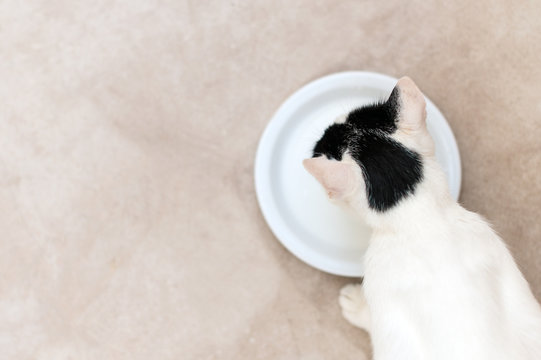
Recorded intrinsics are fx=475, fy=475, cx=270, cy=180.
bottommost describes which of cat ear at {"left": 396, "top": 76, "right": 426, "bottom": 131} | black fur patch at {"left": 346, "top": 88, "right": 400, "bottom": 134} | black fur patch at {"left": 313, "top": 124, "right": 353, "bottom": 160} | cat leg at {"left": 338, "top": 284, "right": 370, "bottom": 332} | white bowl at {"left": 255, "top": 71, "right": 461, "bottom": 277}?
cat leg at {"left": 338, "top": 284, "right": 370, "bottom": 332}

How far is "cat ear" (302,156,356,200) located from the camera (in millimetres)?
1134

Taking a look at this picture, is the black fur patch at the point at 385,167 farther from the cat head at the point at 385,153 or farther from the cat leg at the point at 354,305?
the cat leg at the point at 354,305

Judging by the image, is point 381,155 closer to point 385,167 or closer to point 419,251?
point 385,167

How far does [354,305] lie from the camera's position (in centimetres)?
171

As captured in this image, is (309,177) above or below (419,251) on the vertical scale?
below

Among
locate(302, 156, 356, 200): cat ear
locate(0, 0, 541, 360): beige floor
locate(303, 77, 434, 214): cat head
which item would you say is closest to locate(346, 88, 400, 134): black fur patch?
locate(303, 77, 434, 214): cat head

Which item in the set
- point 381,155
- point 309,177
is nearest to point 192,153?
point 309,177

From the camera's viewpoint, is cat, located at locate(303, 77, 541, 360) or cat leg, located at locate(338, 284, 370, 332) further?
cat leg, located at locate(338, 284, 370, 332)

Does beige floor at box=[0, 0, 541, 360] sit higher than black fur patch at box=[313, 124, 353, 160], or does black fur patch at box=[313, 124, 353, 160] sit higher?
black fur patch at box=[313, 124, 353, 160]

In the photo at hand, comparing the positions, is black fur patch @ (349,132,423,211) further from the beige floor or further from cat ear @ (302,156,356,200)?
the beige floor

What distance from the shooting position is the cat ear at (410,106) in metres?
1.20

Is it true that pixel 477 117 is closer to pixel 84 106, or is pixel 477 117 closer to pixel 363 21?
pixel 363 21

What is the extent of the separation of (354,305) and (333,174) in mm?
749

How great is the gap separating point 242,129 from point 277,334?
793 millimetres
